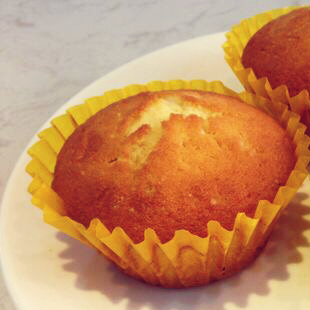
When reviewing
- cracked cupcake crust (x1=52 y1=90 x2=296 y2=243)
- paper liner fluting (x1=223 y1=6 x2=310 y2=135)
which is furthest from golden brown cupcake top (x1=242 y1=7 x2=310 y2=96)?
cracked cupcake crust (x1=52 y1=90 x2=296 y2=243)

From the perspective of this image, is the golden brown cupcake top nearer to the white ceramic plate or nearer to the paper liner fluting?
the paper liner fluting

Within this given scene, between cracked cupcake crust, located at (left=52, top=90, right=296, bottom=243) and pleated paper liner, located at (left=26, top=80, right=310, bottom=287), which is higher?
cracked cupcake crust, located at (left=52, top=90, right=296, bottom=243)

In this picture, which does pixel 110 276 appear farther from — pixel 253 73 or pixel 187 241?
pixel 253 73

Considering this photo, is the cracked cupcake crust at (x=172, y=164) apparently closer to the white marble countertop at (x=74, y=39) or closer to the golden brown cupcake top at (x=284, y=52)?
the golden brown cupcake top at (x=284, y=52)

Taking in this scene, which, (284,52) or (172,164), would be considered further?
(284,52)

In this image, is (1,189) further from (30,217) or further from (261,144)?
(261,144)

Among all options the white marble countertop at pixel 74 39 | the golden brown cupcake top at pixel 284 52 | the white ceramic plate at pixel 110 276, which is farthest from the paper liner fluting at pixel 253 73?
the white marble countertop at pixel 74 39

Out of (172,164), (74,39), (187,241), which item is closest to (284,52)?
(172,164)
